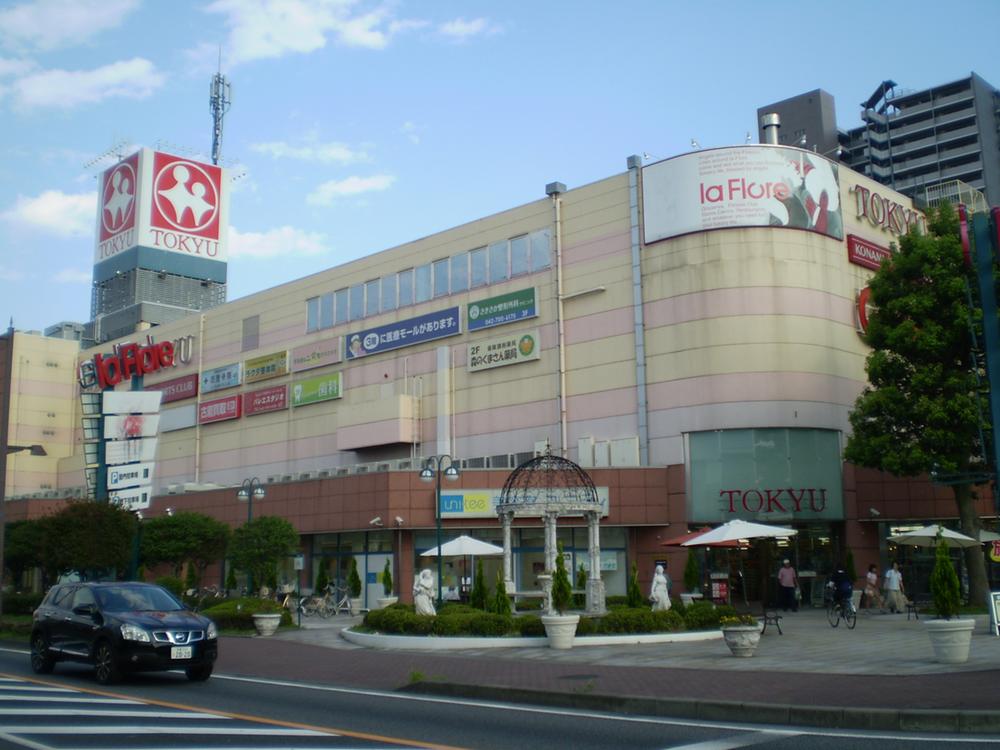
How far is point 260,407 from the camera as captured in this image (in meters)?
60.3

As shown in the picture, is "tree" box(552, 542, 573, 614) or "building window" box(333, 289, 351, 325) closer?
"tree" box(552, 542, 573, 614)

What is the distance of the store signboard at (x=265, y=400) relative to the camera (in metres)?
59.2

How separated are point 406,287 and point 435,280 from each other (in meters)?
2.18

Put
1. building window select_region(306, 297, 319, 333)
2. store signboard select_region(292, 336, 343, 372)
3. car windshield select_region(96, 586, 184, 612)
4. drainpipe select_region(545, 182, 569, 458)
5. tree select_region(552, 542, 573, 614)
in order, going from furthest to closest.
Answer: building window select_region(306, 297, 319, 333) < store signboard select_region(292, 336, 343, 372) < drainpipe select_region(545, 182, 569, 458) < tree select_region(552, 542, 573, 614) < car windshield select_region(96, 586, 184, 612)

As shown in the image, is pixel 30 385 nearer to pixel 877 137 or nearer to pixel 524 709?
pixel 524 709

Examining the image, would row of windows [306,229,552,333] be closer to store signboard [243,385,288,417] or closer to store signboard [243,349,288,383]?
store signboard [243,349,288,383]

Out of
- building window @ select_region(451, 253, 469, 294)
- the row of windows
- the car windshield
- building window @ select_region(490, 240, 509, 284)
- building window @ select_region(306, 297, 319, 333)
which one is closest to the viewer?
the car windshield

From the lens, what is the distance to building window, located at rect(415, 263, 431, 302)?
53.0 metres

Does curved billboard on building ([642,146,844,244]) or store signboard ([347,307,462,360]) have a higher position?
curved billboard on building ([642,146,844,244])

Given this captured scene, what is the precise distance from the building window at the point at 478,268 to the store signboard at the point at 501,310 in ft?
3.66

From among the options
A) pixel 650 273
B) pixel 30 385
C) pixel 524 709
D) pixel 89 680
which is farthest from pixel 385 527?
pixel 30 385

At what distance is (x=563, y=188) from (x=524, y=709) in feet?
121

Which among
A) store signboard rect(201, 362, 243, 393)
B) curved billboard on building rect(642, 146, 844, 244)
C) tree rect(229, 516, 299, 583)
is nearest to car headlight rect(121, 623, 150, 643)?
tree rect(229, 516, 299, 583)

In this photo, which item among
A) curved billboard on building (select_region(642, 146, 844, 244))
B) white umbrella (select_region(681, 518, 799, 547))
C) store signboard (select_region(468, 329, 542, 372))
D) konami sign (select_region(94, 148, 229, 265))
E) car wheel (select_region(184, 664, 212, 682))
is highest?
konami sign (select_region(94, 148, 229, 265))
